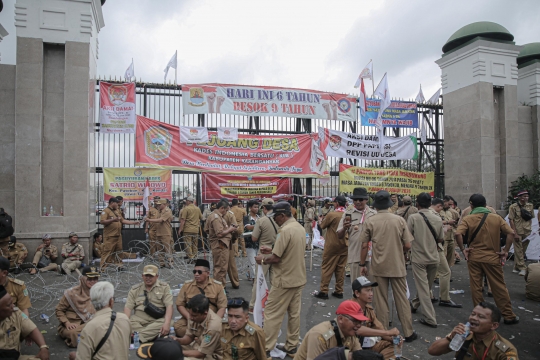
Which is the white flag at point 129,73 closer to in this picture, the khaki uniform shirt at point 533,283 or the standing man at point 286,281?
the standing man at point 286,281

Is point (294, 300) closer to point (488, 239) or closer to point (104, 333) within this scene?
point (104, 333)

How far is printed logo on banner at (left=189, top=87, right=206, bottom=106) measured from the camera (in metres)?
11.5

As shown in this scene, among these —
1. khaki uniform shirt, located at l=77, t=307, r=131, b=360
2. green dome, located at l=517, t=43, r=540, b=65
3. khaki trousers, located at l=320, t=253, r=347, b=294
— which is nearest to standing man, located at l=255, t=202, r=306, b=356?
khaki uniform shirt, located at l=77, t=307, r=131, b=360

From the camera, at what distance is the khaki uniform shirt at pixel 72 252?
9.00 m

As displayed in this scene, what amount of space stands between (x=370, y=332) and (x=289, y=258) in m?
1.40

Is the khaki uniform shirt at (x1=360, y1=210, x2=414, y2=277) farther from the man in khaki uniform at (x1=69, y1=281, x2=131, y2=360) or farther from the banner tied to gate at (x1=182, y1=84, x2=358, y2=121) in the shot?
the banner tied to gate at (x1=182, y1=84, x2=358, y2=121)

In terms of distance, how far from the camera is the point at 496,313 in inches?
128

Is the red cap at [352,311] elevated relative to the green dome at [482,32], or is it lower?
lower

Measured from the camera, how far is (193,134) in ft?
37.6

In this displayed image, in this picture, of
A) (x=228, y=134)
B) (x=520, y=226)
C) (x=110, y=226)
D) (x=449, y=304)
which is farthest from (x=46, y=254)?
(x=520, y=226)

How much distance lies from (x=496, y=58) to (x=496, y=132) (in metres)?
2.64

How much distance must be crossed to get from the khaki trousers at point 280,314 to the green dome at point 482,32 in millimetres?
12904

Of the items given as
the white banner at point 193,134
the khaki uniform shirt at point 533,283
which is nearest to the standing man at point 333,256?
the khaki uniform shirt at point 533,283

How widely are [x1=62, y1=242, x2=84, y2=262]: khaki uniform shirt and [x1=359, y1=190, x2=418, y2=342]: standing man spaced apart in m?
7.22
